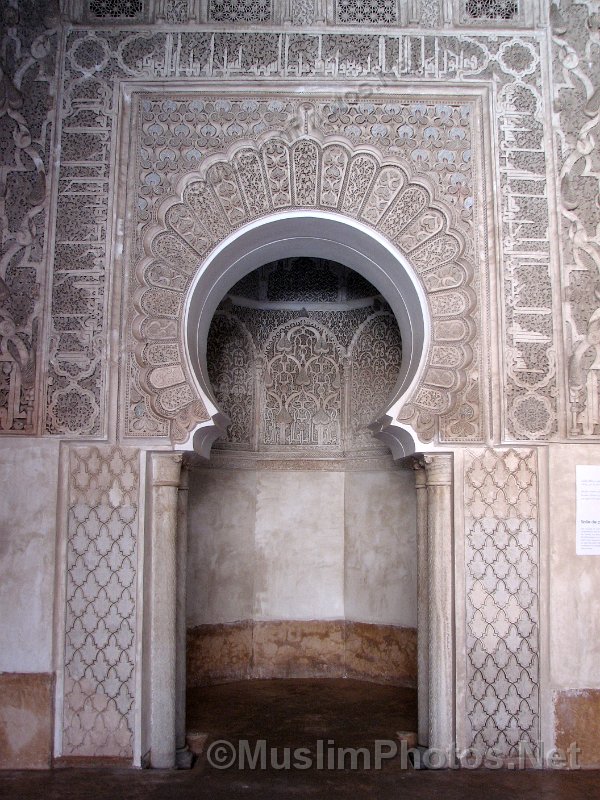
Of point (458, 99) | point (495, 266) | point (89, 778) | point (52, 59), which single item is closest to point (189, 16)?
point (52, 59)

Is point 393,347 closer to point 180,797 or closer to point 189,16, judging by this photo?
point 189,16

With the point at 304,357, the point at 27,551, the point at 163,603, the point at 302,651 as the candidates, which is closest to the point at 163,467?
the point at 163,603

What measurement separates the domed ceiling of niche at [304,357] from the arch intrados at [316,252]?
5.78ft

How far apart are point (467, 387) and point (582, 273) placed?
3.28ft

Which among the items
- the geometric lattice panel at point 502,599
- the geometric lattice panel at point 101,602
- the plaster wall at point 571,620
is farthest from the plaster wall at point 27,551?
the plaster wall at point 571,620

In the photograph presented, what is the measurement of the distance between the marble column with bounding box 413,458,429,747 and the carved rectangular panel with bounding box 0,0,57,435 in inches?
93.2

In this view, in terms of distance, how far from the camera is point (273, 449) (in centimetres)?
707

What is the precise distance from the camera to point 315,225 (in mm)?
4969

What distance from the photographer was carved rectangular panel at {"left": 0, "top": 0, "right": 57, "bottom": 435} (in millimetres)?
4633

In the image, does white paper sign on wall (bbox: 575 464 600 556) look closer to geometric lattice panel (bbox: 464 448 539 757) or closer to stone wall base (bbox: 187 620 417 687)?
geometric lattice panel (bbox: 464 448 539 757)

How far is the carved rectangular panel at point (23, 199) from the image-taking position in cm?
463

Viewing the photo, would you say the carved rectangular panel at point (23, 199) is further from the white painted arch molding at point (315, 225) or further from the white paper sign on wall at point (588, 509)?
the white paper sign on wall at point (588, 509)

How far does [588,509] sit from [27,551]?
10.7ft

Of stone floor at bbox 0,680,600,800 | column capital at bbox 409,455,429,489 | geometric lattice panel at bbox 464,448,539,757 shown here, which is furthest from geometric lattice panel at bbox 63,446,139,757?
geometric lattice panel at bbox 464,448,539,757
